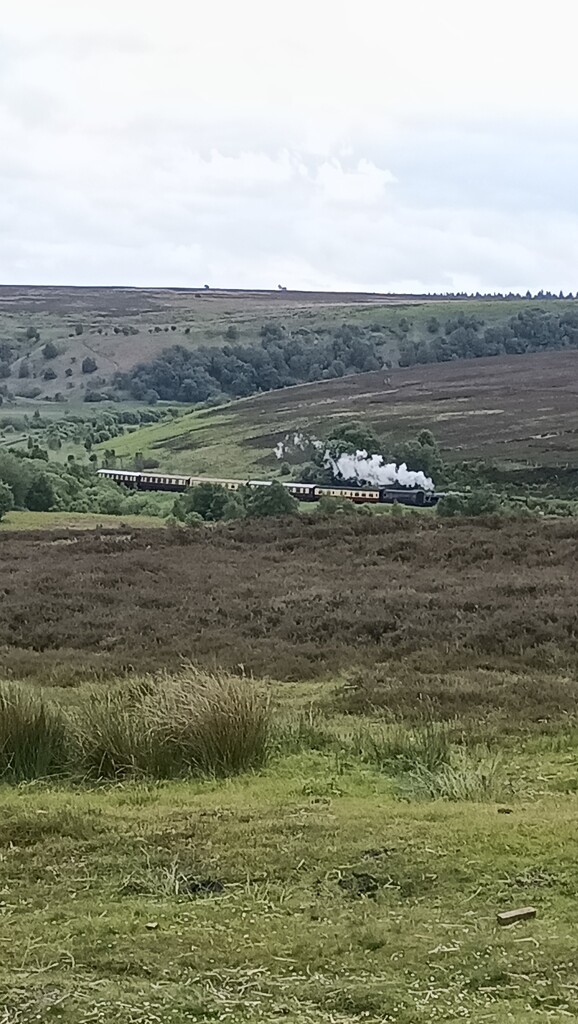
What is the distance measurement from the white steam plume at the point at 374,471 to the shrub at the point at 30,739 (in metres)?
36.6

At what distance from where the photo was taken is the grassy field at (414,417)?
183 feet

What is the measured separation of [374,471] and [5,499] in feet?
46.0

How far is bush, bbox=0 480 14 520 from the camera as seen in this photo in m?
38.5

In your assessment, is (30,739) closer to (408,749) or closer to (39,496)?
(408,749)

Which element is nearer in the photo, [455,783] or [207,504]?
[455,783]

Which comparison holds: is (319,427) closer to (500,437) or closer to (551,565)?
(500,437)

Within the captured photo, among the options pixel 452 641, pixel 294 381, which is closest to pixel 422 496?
pixel 452 641

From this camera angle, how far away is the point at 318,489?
45719mm

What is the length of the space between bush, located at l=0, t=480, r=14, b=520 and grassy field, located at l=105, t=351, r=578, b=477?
16881 mm

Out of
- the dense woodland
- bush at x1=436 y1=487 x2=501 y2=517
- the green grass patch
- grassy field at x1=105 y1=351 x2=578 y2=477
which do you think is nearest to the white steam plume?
grassy field at x1=105 y1=351 x2=578 y2=477

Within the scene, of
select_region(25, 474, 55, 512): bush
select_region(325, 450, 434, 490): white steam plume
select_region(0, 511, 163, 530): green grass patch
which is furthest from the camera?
select_region(325, 450, 434, 490): white steam plume

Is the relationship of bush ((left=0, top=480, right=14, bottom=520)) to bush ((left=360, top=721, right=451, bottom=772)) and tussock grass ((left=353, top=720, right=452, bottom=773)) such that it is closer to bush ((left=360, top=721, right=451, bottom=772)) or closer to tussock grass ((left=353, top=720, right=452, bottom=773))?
tussock grass ((left=353, top=720, right=452, bottom=773))

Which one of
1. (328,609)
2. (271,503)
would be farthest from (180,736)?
(271,503)

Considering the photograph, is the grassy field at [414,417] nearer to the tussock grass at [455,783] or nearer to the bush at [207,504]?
the bush at [207,504]
